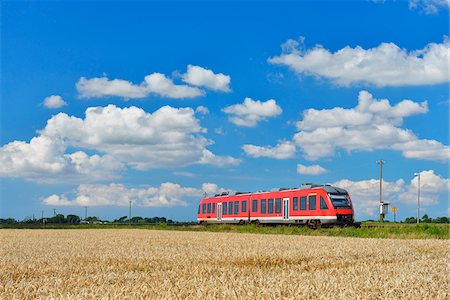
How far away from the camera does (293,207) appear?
42.0m

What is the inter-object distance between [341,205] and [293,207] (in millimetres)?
4170

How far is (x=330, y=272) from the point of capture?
31.5 ft

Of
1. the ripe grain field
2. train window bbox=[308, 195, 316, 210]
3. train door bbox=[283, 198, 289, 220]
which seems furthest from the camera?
train door bbox=[283, 198, 289, 220]

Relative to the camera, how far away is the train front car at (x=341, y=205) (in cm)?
3852

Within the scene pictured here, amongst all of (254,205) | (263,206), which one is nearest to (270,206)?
(263,206)

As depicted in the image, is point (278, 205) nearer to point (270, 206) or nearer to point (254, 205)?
point (270, 206)

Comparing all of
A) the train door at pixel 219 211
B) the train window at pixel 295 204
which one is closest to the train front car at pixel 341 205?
Answer: the train window at pixel 295 204

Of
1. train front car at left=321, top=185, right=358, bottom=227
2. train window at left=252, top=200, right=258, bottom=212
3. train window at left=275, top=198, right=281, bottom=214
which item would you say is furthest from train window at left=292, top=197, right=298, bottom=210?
train window at left=252, top=200, right=258, bottom=212

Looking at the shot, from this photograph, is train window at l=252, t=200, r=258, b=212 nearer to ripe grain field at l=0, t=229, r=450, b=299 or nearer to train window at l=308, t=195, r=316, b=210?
train window at l=308, t=195, r=316, b=210

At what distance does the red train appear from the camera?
38.8m

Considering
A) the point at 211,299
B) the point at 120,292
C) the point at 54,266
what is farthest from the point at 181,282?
the point at 54,266

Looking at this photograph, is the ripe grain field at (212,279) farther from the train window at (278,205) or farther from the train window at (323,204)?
the train window at (278,205)

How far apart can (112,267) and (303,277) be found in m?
3.77

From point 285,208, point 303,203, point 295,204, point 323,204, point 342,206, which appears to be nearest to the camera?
point 323,204
